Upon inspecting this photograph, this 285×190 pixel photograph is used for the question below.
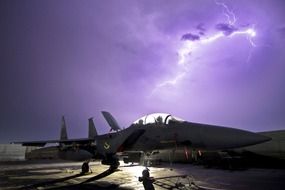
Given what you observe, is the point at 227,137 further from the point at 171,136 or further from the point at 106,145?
the point at 106,145

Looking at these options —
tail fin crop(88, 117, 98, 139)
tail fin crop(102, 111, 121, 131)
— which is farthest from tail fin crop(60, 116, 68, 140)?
tail fin crop(102, 111, 121, 131)

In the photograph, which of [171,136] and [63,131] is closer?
[171,136]

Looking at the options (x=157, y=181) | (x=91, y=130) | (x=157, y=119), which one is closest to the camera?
(x=157, y=119)

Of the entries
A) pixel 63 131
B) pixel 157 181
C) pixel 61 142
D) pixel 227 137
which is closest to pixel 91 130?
pixel 61 142

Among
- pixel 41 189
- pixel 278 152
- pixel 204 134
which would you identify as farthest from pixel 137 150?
pixel 278 152

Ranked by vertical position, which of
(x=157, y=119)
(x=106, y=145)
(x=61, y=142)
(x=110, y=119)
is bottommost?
(x=106, y=145)

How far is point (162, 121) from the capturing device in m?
8.23

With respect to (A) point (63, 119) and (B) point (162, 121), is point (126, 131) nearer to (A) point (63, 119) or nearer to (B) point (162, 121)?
(B) point (162, 121)

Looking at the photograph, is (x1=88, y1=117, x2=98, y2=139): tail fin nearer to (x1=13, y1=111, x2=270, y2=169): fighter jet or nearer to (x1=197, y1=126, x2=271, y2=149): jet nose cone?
(x1=13, y1=111, x2=270, y2=169): fighter jet

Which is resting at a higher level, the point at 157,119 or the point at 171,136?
the point at 157,119

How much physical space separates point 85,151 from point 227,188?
26.7 feet

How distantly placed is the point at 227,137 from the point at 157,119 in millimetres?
2786

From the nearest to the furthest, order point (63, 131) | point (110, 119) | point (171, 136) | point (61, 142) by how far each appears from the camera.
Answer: point (171, 136) < point (61, 142) < point (110, 119) < point (63, 131)

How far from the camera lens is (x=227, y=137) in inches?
248
